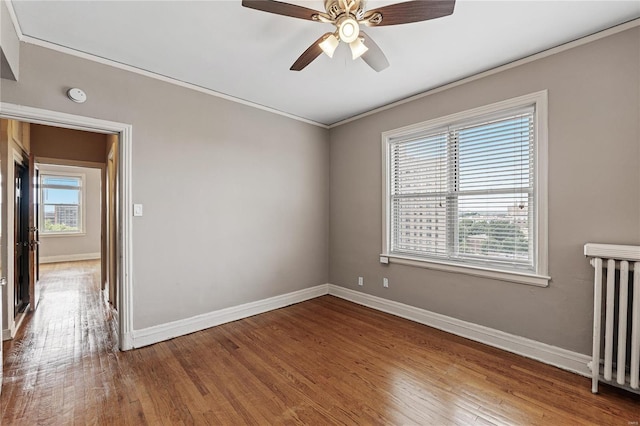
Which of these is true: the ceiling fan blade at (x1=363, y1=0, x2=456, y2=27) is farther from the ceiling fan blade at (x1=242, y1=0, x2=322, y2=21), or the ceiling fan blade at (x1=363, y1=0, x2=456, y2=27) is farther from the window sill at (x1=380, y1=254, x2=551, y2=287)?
the window sill at (x1=380, y1=254, x2=551, y2=287)

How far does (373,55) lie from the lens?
6.84 ft

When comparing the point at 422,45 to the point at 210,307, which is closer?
the point at 422,45

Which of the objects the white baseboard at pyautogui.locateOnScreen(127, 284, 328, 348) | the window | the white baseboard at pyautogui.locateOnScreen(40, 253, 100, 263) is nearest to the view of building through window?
the window

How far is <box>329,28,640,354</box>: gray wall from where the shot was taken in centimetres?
211

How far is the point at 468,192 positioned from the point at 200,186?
291 centimetres

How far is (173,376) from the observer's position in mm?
2283

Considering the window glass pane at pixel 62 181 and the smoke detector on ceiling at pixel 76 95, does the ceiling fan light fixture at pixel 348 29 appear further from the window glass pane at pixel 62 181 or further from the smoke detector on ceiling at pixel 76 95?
the window glass pane at pixel 62 181

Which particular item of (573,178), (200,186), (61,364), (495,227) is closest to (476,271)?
(495,227)

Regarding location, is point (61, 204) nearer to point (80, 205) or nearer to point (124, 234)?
point (80, 205)

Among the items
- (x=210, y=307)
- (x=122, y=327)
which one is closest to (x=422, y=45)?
(x=210, y=307)

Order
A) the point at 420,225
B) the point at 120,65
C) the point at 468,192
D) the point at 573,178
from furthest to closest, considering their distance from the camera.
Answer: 1. the point at 420,225
2. the point at 468,192
3. the point at 120,65
4. the point at 573,178

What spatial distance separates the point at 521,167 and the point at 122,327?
404 centimetres

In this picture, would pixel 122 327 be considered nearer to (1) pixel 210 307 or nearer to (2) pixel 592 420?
(1) pixel 210 307

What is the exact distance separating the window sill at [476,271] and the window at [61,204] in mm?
8513
